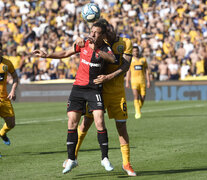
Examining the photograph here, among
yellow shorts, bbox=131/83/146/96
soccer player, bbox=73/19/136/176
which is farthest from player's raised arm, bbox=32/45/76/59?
yellow shorts, bbox=131/83/146/96

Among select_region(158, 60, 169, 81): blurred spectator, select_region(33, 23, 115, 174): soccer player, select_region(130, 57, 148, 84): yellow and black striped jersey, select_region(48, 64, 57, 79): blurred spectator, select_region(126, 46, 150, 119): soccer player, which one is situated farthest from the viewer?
select_region(48, 64, 57, 79): blurred spectator

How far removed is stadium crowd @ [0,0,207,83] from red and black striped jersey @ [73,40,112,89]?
1977 cm

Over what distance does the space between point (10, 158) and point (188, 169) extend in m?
3.30

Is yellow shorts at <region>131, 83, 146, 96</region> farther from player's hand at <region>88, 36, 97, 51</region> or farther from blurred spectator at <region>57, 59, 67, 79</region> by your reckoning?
blurred spectator at <region>57, 59, 67, 79</region>

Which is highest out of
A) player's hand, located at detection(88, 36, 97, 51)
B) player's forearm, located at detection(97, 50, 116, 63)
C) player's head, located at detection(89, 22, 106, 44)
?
player's head, located at detection(89, 22, 106, 44)

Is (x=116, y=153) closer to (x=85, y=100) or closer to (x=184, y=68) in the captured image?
(x=85, y=100)

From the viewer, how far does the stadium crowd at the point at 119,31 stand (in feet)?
89.8

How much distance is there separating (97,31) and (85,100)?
3.37ft

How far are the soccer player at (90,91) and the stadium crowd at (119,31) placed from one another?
19.8 m

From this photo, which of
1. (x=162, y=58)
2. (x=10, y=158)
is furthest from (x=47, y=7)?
(x=10, y=158)

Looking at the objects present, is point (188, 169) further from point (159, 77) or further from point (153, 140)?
point (159, 77)

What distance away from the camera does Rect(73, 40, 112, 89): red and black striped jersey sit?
719 centimetres

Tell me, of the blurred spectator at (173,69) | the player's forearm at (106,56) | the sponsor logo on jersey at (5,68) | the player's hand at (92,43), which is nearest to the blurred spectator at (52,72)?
the blurred spectator at (173,69)

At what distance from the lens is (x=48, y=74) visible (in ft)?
101
